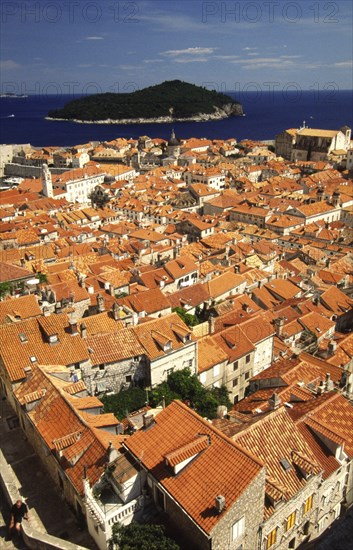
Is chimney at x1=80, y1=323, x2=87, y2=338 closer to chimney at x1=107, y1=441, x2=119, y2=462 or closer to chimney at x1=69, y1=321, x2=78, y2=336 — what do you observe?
chimney at x1=69, y1=321, x2=78, y2=336

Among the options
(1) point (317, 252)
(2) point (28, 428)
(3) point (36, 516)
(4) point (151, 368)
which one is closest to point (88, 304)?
(4) point (151, 368)

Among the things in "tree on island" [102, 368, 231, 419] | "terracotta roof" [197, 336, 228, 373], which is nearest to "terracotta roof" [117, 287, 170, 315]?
"terracotta roof" [197, 336, 228, 373]

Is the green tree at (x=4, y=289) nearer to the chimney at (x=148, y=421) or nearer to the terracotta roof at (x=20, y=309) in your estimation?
the terracotta roof at (x=20, y=309)

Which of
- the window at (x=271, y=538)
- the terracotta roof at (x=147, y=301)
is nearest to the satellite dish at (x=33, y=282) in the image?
the terracotta roof at (x=147, y=301)

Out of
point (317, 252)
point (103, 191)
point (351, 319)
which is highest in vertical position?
point (103, 191)

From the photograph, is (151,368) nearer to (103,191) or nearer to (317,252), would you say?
(317,252)
